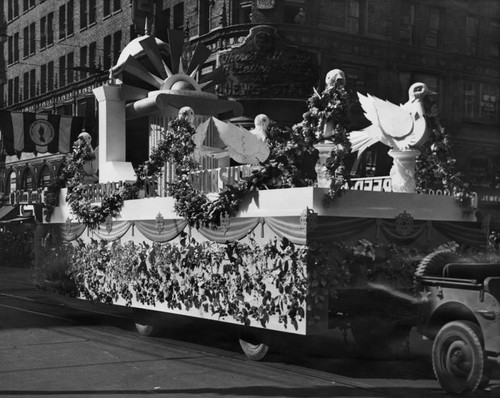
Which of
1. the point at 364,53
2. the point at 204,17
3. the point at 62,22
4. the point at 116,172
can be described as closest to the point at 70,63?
the point at 62,22

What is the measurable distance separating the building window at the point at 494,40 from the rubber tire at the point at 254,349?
66.6ft

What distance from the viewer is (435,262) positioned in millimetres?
8266

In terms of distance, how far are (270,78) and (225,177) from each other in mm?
20285

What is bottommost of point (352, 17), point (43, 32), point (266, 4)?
point (352, 17)

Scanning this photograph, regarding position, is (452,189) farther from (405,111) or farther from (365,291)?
(365,291)

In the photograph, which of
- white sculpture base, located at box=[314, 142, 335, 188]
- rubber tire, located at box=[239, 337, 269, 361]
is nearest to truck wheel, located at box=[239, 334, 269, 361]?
rubber tire, located at box=[239, 337, 269, 361]

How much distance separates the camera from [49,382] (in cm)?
793

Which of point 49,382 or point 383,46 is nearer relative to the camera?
point 49,382

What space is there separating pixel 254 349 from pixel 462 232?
2830 millimetres

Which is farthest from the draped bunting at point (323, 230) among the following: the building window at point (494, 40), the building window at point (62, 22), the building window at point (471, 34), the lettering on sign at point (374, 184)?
the building window at point (62, 22)

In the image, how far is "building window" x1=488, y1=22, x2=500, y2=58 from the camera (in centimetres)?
2698

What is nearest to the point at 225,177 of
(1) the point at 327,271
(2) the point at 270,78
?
(1) the point at 327,271

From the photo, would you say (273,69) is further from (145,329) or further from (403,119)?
(403,119)

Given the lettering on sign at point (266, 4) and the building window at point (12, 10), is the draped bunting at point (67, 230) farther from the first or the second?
the building window at point (12, 10)
